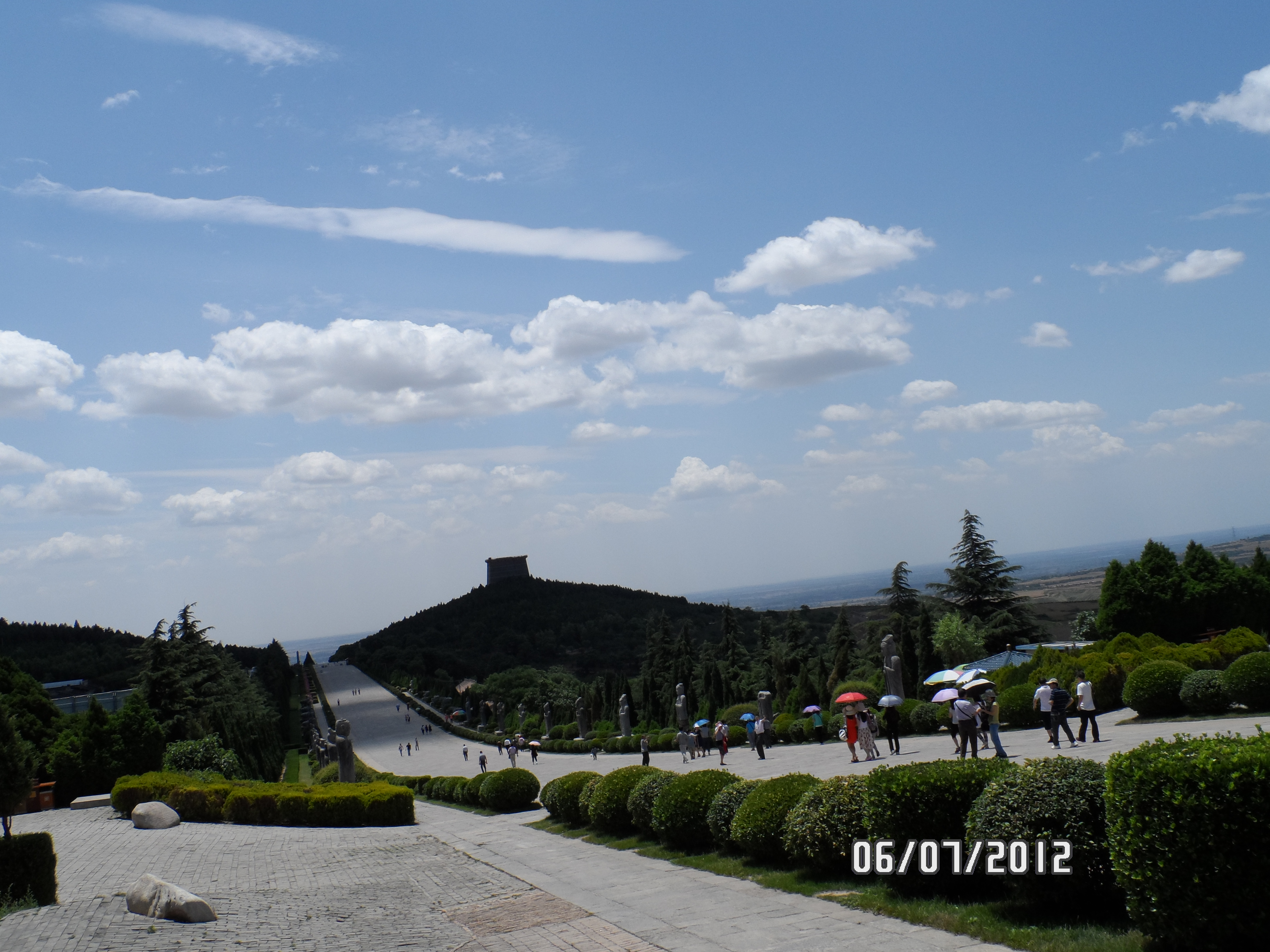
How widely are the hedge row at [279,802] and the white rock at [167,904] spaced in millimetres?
10816

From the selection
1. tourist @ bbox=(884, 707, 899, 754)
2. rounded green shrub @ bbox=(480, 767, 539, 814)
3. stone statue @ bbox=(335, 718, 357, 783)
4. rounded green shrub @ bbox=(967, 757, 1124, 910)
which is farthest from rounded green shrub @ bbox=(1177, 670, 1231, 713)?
stone statue @ bbox=(335, 718, 357, 783)

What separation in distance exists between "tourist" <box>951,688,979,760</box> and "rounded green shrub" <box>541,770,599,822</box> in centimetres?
706

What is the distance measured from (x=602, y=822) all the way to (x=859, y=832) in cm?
729

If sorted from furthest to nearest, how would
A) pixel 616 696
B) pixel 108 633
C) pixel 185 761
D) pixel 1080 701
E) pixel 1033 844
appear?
pixel 108 633 < pixel 616 696 < pixel 185 761 < pixel 1080 701 < pixel 1033 844

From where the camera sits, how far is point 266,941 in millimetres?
9891

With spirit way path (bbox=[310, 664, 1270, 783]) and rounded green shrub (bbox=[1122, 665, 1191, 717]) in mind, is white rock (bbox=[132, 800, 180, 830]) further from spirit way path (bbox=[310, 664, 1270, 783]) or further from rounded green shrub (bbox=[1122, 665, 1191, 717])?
rounded green shrub (bbox=[1122, 665, 1191, 717])

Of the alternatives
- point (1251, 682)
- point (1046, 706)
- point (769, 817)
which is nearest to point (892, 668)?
point (1046, 706)

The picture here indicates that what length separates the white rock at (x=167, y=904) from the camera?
1044cm

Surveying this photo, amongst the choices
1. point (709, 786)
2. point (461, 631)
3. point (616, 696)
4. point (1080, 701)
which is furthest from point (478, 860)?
point (461, 631)

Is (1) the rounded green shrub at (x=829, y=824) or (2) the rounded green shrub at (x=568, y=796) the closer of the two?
(1) the rounded green shrub at (x=829, y=824)

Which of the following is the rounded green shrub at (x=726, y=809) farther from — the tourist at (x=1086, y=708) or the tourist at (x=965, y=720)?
the tourist at (x=1086, y=708)

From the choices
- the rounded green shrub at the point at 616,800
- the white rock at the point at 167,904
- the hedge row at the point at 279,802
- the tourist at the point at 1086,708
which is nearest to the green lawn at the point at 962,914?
the rounded green shrub at the point at 616,800

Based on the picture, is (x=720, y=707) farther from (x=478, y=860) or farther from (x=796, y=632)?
(x=478, y=860)
